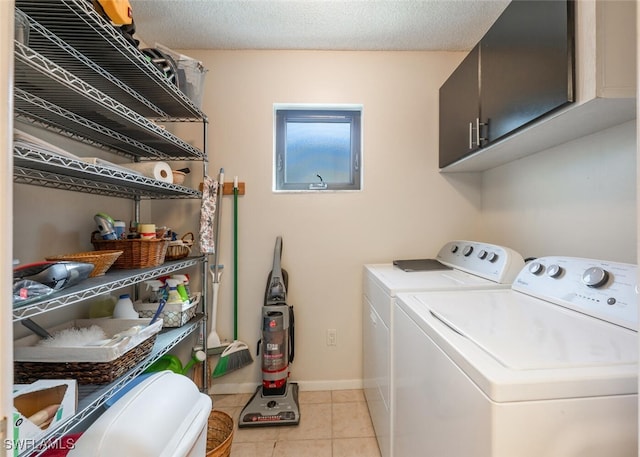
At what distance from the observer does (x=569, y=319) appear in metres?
0.80

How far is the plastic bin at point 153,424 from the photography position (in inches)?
28.1

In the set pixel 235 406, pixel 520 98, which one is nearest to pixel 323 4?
pixel 520 98

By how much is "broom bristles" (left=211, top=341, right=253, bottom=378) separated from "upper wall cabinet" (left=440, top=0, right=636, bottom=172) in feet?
6.14

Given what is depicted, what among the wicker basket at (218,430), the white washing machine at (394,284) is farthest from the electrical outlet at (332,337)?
the wicker basket at (218,430)

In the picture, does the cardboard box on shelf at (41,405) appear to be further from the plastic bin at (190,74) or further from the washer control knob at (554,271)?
the washer control knob at (554,271)

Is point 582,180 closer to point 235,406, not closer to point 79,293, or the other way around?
point 79,293

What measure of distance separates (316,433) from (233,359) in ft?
2.21

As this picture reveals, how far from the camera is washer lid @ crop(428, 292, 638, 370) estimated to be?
1.84 ft

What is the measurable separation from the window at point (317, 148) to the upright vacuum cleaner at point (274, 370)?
0.72 m

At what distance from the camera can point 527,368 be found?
0.52 meters

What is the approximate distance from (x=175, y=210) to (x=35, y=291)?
1.19 meters

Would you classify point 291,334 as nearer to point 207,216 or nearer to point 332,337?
point 332,337

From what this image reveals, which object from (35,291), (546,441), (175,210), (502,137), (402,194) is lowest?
(546,441)

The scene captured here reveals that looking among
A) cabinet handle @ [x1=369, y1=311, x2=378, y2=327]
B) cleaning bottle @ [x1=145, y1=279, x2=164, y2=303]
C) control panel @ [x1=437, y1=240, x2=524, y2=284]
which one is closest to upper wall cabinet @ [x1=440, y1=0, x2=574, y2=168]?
control panel @ [x1=437, y1=240, x2=524, y2=284]
